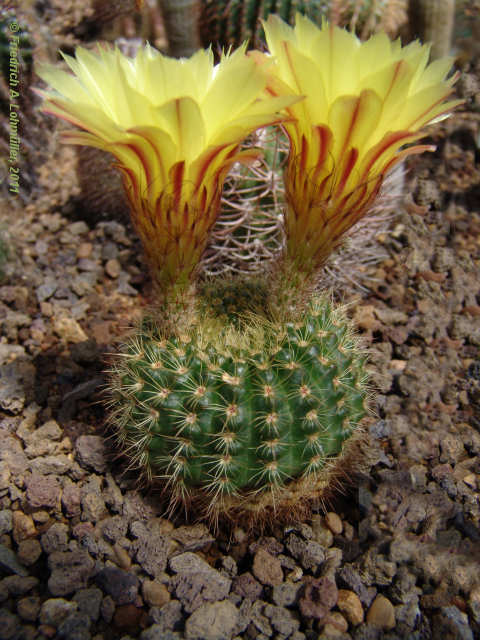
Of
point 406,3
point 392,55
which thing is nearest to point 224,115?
point 392,55

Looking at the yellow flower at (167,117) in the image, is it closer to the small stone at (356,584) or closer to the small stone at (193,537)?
the small stone at (193,537)

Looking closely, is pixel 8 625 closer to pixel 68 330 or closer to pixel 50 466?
pixel 50 466

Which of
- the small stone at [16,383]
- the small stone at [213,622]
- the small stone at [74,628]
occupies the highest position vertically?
the small stone at [16,383]

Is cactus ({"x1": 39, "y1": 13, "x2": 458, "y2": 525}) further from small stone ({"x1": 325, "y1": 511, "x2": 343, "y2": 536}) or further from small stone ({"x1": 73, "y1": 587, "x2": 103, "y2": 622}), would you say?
small stone ({"x1": 73, "y1": 587, "x2": 103, "y2": 622})

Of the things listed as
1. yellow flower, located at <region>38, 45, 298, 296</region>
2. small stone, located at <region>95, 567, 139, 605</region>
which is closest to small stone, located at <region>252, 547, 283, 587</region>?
small stone, located at <region>95, 567, 139, 605</region>

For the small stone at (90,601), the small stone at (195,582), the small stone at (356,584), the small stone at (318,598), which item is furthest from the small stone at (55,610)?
the small stone at (356,584)
